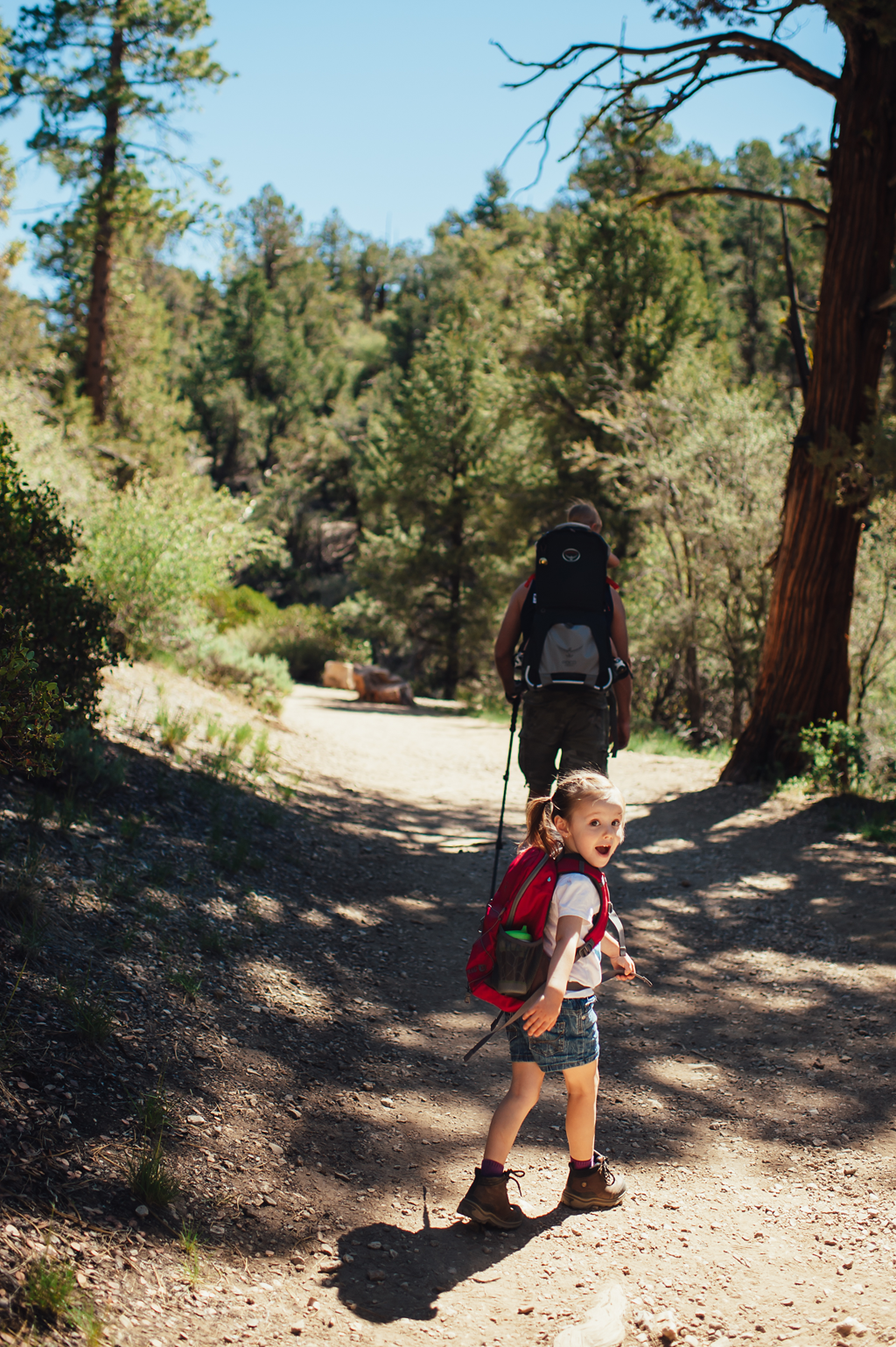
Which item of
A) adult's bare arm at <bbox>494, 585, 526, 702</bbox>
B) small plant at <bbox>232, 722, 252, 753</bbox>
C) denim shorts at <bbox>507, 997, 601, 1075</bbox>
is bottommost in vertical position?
denim shorts at <bbox>507, 997, 601, 1075</bbox>

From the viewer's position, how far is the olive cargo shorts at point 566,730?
15.9ft

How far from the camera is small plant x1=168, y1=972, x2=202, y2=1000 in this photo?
11.8ft

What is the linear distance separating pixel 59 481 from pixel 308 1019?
9610mm

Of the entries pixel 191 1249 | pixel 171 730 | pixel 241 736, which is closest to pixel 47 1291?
pixel 191 1249

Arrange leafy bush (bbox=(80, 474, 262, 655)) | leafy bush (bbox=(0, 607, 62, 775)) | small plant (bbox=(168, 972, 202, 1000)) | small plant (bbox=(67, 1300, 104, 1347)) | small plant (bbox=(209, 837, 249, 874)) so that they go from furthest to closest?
leafy bush (bbox=(80, 474, 262, 655)) → small plant (bbox=(209, 837, 249, 874)) → small plant (bbox=(168, 972, 202, 1000)) → leafy bush (bbox=(0, 607, 62, 775)) → small plant (bbox=(67, 1300, 104, 1347))

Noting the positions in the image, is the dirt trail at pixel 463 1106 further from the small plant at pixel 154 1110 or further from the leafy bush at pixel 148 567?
the leafy bush at pixel 148 567

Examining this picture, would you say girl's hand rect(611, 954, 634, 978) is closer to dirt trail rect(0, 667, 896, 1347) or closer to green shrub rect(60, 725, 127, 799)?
dirt trail rect(0, 667, 896, 1347)

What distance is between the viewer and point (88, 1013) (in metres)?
3.01

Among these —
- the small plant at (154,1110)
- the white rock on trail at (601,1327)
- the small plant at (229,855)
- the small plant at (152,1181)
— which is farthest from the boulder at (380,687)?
the white rock on trail at (601,1327)

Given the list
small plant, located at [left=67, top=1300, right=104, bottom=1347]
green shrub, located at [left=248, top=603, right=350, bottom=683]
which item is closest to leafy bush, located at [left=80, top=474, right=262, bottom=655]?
small plant, located at [left=67, top=1300, right=104, bottom=1347]

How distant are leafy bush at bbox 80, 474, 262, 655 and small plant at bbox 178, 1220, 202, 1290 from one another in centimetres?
656

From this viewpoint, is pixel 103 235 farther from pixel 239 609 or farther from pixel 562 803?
pixel 562 803

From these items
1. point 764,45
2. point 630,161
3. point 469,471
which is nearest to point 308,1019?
point 764,45

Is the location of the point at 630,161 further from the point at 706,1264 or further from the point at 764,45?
the point at 706,1264
